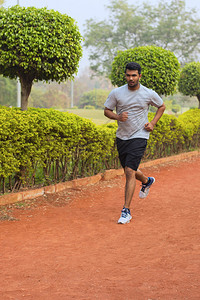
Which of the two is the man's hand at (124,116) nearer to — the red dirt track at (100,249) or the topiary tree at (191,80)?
the red dirt track at (100,249)

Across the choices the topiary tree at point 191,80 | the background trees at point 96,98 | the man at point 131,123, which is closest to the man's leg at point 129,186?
the man at point 131,123

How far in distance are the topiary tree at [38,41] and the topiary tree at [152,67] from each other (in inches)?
157

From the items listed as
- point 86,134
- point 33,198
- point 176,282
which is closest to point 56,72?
point 86,134

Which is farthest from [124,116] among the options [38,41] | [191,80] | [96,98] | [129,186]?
[96,98]

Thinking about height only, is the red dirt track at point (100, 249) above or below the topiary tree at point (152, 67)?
below

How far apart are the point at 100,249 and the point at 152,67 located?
24.5 ft

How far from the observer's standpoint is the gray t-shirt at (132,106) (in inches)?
197

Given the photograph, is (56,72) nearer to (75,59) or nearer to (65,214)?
(75,59)

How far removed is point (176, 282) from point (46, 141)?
3620 mm

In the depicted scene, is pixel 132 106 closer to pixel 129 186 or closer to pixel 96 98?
pixel 129 186

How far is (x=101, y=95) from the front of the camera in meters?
58.2

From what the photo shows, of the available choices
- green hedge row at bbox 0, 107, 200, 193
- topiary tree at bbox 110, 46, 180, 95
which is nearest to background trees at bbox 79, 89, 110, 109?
topiary tree at bbox 110, 46, 180, 95

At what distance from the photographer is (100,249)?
13.2 ft

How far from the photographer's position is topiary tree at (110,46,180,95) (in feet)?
34.5
